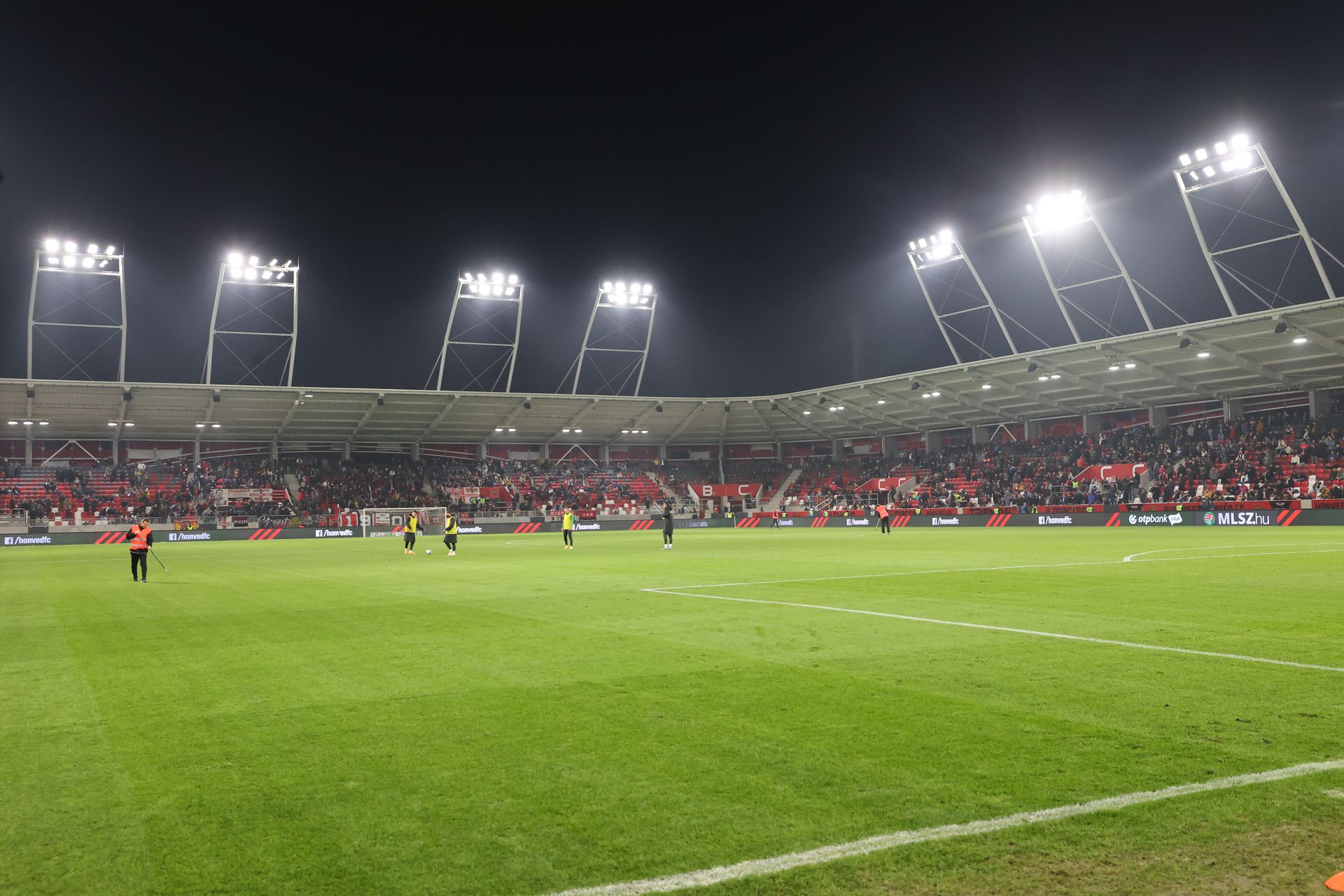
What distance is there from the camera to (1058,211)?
48.7 meters

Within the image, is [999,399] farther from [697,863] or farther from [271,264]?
[697,863]

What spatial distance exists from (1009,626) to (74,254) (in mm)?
58034

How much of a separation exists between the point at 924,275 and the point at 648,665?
57428 millimetres

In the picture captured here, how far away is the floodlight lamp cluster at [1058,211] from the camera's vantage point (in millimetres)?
46750

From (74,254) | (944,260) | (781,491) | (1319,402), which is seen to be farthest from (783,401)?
(74,254)

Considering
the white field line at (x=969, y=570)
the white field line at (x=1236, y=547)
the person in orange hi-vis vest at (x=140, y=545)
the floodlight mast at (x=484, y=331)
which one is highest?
the floodlight mast at (x=484, y=331)

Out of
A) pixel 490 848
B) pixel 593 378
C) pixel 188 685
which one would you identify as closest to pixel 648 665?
pixel 188 685

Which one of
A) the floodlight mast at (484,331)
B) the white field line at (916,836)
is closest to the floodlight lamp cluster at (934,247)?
the floodlight mast at (484,331)

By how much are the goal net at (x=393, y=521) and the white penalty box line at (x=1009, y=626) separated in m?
42.3

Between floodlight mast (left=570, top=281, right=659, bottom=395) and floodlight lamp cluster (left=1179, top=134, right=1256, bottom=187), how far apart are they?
35375 millimetres

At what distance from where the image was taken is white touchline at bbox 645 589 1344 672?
7.90 m

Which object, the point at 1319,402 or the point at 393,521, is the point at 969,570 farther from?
the point at 393,521

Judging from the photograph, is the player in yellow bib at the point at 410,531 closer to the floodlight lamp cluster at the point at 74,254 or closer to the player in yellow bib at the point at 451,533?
the player in yellow bib at the point at 451,533

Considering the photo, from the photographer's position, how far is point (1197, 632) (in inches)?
381
